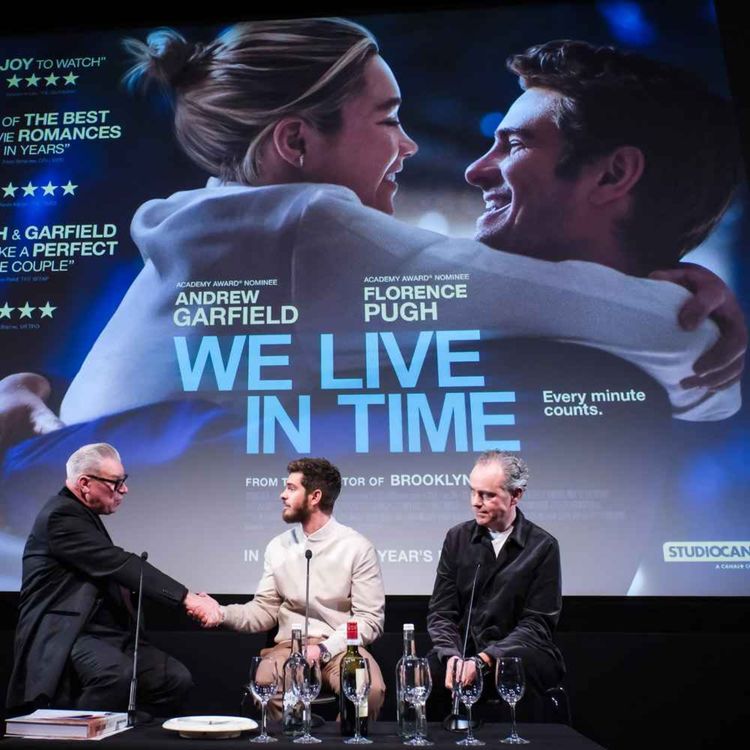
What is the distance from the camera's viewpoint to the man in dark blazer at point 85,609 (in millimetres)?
2510

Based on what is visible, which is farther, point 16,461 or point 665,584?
point 16,461

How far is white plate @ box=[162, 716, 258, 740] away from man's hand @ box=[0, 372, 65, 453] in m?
2.18

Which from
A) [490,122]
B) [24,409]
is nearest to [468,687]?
[24,409]

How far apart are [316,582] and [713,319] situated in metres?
2.12

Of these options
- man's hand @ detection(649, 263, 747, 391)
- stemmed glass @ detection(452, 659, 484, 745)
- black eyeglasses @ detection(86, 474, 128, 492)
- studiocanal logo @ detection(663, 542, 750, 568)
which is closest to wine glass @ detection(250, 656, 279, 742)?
stemmed glass @ detection(452, 659, 484, 745)

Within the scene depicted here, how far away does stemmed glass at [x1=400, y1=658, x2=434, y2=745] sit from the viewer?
5.80 ft

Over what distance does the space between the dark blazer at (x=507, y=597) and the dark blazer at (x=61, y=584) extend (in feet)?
3.00

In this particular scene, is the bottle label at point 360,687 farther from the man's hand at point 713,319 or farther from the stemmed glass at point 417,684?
the man's hand at point 713,319

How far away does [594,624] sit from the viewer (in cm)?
336

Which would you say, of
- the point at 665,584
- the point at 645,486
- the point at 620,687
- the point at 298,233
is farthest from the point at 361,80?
the point at 620,687

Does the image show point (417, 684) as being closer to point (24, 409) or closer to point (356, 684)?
point (356, 684)

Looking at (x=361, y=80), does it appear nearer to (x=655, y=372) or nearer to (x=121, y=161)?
(x=121, y=161)

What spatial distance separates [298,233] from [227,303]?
19.0 inches

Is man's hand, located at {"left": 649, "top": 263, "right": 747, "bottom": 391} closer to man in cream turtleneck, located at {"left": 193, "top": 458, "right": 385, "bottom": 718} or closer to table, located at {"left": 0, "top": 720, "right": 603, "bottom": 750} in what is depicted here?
man in cream turtleneck, located at {"left": 193, "top": 458, "right": 385, "bottom": 718}
